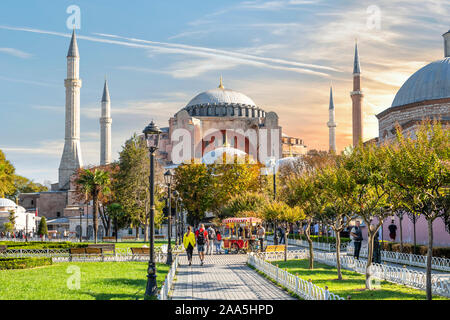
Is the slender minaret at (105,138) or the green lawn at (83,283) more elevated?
the slender minaret at (105,138)

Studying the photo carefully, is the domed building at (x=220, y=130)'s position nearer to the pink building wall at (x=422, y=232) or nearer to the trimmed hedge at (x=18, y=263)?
the pink building wall at (x=422, y=232)

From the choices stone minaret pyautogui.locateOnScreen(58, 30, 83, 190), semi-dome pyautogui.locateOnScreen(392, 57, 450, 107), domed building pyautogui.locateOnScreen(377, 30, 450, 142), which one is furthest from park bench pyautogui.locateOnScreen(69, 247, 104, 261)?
stone minaret pyautogui.locateOnScreen(58, 30, 83, 190)

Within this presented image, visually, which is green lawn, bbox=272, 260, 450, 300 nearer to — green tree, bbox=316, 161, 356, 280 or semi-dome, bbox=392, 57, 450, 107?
green tree, bbox=316, 161, 356, 280

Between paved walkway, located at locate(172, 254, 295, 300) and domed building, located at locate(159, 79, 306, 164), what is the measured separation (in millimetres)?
52768

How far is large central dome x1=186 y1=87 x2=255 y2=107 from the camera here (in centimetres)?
8029

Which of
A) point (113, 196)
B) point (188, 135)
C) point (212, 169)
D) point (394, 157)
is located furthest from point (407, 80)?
point (188, 135)

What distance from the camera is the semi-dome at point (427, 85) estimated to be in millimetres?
36156

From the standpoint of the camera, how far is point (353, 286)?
1172 centimetres

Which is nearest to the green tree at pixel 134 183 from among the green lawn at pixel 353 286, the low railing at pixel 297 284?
the green lawn at pixel 353 286

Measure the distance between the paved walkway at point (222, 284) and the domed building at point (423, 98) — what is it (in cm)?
2163

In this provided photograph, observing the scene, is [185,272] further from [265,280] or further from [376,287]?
[376,287]

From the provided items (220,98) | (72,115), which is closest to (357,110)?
(220,98)

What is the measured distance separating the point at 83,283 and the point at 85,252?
7734 millimetres

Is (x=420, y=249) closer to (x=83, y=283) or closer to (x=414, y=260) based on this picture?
(x=414, y=260)
